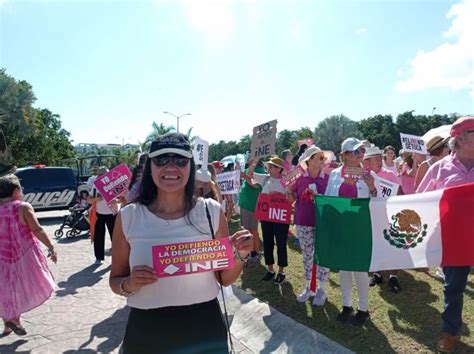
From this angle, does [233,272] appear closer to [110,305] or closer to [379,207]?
[379,207]

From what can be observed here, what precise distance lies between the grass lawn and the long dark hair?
→ 2787 mm

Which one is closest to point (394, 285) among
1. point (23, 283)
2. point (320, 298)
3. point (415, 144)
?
point (320, 298)

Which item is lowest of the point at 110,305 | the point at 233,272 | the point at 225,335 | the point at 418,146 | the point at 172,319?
the point at 110,305

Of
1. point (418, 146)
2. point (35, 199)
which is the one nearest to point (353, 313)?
point (418, 146)

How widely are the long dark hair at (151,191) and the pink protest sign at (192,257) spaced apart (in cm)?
28

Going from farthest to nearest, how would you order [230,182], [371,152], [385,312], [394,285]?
[230,182]
[394,285]
[371,152]
[385,312]

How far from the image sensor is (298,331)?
178 inches

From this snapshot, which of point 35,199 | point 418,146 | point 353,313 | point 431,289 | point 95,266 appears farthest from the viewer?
point 35,199

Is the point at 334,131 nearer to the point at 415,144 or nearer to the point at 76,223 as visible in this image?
the point at 76,223

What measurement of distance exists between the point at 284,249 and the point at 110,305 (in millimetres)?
2873

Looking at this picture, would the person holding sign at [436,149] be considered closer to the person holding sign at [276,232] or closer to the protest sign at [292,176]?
the protest sign at [292,176]

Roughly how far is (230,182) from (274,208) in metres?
2.85

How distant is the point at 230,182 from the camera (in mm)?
8961

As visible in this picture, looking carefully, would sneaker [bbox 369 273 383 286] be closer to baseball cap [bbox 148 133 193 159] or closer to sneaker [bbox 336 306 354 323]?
sneaker [bbox 336 306 354 323]
